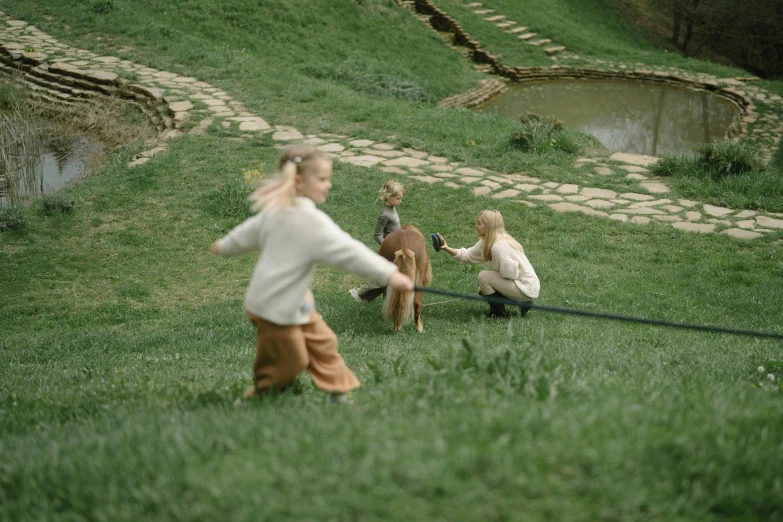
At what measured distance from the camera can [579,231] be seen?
8812 mm

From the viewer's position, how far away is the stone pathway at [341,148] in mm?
9125

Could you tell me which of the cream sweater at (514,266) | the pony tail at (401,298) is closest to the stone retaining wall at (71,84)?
the pony tail at (401,298)

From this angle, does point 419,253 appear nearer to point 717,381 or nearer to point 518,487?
point 717,381

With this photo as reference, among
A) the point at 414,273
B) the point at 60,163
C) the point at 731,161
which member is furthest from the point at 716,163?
the point at 60,163

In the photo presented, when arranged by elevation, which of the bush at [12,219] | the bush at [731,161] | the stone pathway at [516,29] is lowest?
the bush at [12,219]

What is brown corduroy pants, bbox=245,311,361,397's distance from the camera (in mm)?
3426

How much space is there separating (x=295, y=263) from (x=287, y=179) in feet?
1.31

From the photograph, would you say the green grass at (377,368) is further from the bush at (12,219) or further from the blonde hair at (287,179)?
the blonde hair at (287,179)

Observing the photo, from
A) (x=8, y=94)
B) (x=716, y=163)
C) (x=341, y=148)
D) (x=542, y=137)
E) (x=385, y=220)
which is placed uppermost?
(x=8, y=94)

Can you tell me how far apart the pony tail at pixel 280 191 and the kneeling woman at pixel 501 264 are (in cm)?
342

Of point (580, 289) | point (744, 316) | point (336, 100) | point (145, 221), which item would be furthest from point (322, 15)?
point (744, 316)

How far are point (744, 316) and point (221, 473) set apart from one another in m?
5.66

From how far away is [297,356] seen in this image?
3479mm

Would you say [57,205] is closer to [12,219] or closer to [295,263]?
[12,219]
